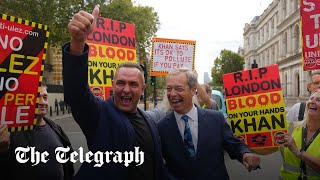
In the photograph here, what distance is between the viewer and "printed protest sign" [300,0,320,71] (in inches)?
200

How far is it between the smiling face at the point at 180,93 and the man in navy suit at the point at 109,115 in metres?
0.61

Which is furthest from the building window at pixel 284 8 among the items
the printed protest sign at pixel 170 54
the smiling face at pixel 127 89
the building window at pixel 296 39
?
the smiling face at pixel 127 89

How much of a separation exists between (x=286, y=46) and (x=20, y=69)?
190 ft

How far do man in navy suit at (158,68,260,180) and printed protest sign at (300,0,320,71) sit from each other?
2.57m

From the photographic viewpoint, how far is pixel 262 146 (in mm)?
4070

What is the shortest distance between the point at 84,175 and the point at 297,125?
2.38 m

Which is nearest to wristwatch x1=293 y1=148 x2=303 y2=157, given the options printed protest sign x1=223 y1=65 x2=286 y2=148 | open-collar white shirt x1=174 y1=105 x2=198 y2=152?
printed protest sign x1=223 y1=65 x2=286 y2=148

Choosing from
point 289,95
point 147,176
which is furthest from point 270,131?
point 289,95

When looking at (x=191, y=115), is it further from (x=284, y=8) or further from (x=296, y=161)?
(x=284, y=8)

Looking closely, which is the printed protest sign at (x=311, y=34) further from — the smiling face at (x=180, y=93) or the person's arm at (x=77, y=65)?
the person's arm at (x=77, y=65)

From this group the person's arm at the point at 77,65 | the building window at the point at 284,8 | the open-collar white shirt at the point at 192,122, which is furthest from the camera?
the building window at the point at 284,8

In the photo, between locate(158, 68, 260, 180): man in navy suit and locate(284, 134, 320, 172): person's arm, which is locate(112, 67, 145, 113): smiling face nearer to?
locate(158, 68, 260, 180): man in navy suit

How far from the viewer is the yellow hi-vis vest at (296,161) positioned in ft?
10.9

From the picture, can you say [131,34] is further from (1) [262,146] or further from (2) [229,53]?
(2) [229,53]
